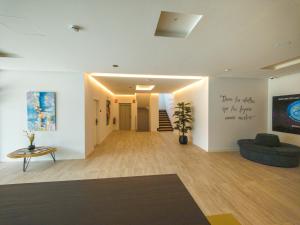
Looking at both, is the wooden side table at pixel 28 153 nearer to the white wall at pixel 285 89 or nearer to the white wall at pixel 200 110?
the white wall at pixel 200 110

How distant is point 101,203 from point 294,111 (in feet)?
19.7

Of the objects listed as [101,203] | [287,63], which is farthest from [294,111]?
[101,203]

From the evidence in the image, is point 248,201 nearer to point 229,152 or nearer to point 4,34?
point 229,152

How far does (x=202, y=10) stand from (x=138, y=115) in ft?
32.3

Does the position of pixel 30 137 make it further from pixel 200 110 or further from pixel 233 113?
pixel 233 113

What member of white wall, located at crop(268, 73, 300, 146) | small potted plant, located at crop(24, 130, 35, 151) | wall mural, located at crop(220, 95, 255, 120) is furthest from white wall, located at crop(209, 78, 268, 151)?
small potted plant, located at crop(24, 130, 35, 151)

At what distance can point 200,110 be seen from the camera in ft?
18.2

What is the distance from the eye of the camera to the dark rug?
2.33ft

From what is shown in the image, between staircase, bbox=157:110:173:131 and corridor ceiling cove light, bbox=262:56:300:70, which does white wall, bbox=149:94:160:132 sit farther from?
corridor ceiling cove light, bbox=262:56:300:70

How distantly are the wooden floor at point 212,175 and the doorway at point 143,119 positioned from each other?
6045mm

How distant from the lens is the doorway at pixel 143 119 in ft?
36.7

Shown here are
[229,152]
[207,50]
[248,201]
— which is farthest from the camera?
[229,152]

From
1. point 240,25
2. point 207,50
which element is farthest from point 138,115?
point 240,25

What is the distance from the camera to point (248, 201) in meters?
2.38
